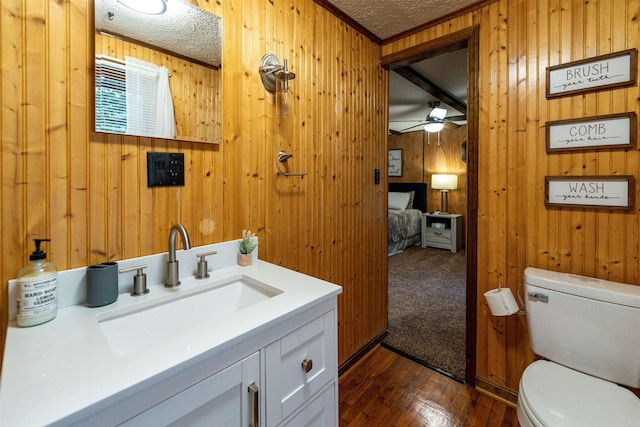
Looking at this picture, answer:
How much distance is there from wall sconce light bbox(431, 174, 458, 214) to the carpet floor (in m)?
Answer: 1.36

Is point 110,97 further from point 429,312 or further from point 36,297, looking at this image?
point 429,312

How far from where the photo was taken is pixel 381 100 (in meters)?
2.33

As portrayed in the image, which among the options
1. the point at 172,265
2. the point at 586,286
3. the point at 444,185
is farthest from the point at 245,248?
the point at 444,185

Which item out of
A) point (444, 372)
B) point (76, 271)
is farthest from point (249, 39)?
point (444, 372)

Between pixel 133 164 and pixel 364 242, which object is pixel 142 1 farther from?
pixel 364 242

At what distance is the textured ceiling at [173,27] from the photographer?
101 cm

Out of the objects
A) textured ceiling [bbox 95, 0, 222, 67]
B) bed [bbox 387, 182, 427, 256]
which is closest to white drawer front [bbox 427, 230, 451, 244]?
bed [bbox 387, 182, 427, 256]

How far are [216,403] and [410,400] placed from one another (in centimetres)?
143

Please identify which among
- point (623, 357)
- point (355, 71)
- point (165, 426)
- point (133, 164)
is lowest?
point (623, 357)

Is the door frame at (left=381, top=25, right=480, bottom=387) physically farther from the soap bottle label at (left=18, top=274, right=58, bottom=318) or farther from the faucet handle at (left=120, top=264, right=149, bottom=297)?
the soap bottle label at (left=18, top=274, right=58, bottom=318)

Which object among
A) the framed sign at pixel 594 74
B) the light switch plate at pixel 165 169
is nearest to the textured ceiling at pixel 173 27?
the light switch plate at pixel 165 169

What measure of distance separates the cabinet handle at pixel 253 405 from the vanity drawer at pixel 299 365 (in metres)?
0.04

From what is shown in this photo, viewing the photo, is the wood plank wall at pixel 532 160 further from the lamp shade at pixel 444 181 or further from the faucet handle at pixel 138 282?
the lamp shade at pixel 444 181

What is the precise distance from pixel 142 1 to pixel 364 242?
1.77 meters
